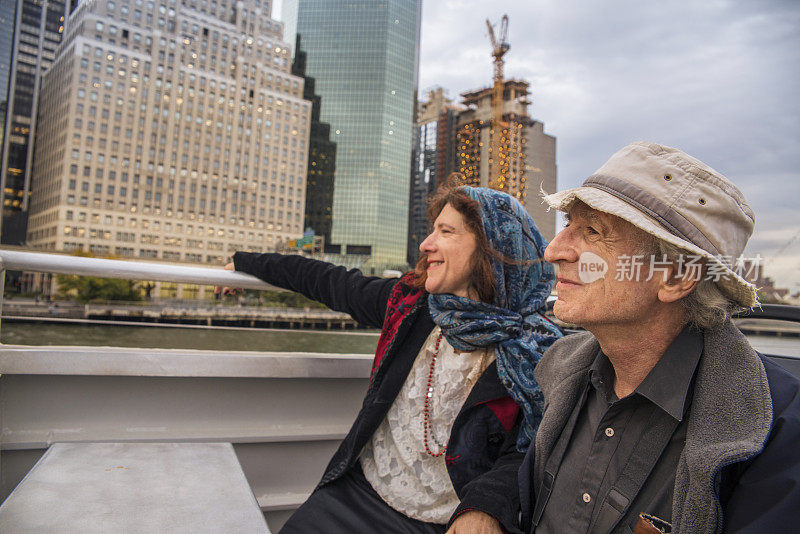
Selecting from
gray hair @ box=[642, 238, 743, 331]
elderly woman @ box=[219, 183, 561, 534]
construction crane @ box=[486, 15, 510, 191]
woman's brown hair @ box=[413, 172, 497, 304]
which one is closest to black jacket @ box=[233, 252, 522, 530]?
elderly woman @ box=[219, 183, 561, 534]

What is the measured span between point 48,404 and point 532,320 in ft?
5.15

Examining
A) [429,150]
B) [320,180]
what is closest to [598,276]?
[320,180]

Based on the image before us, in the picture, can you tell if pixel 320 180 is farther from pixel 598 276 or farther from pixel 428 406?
pixel 598 276

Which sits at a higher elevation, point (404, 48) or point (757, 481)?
point (404, 48)

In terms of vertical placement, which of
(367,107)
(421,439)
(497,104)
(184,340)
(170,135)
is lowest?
(184,340)

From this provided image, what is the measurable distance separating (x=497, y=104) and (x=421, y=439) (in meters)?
64.7

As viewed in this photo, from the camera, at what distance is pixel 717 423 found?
0.70m

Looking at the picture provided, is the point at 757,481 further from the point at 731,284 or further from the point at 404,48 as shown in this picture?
the point at 404,48

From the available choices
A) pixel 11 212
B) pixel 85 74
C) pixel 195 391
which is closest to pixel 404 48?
pixel 85 74

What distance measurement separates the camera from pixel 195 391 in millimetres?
1803

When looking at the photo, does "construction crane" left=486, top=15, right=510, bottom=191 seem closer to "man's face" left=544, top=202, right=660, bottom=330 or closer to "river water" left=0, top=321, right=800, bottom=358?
"river water" left=0, top=321, right=800, bottom=358

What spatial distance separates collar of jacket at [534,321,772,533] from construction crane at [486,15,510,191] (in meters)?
51.0

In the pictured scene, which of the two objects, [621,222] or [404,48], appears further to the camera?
[404,48]

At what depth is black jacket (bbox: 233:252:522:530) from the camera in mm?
1147
